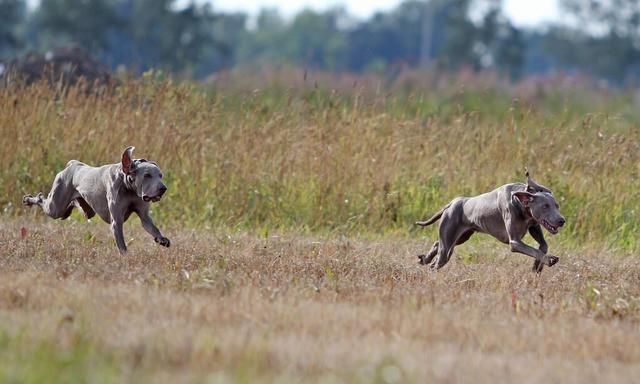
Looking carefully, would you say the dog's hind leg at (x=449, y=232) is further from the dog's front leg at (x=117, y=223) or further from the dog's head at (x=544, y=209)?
the dog's front leg at (x=117, y=223)

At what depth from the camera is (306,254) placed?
10742 mm

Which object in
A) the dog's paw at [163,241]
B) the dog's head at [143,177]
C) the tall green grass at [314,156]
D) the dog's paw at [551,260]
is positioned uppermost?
the dog's head at [143,177]

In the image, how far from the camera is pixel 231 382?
5.61 metres

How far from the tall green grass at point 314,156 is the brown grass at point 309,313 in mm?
2365

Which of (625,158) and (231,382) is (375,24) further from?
(231,382)

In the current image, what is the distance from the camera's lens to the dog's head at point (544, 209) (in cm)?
957

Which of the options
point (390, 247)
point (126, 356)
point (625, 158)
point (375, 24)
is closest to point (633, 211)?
point (625, 158)

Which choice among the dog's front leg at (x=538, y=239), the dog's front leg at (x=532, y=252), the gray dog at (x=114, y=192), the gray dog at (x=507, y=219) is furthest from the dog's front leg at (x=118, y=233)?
the dog's front leg at (x=538, y=239)

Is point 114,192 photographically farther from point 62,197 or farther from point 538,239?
point 538,239

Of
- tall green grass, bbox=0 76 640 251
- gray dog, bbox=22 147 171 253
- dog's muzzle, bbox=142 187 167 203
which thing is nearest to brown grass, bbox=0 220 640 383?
gray dog, bbox=22 147 171 253

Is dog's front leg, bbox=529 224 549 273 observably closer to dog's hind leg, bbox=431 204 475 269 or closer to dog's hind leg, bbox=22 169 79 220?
dog's hind leg, bbox=431 204 475 269

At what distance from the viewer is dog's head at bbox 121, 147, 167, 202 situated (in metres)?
9.77

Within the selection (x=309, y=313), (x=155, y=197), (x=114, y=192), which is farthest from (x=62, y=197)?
(x=309, y=313)

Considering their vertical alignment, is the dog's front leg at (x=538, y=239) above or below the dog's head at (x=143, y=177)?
below
